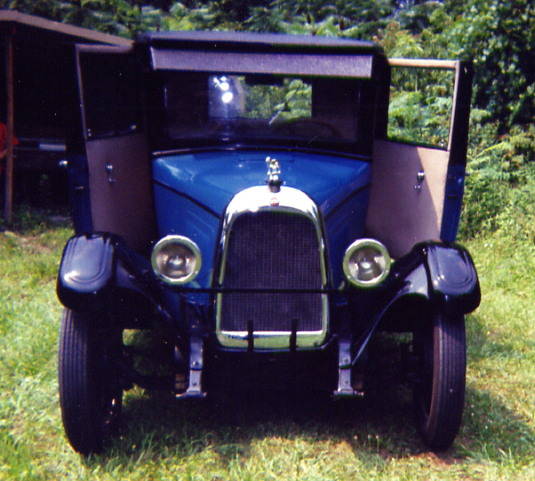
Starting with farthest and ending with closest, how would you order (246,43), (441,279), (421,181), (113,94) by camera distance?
(113,94)
(421,181)
(246,43)
(441,279)

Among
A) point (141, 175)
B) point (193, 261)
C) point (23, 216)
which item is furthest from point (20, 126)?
point (193, 261)

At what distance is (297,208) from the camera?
3195 mm

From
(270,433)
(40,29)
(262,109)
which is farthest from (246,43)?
(40,29)

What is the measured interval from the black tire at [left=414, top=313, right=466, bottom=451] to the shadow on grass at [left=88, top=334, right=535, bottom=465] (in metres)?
0.18

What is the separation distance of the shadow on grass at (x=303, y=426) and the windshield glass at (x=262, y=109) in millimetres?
1514

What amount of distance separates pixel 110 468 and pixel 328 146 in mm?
2231

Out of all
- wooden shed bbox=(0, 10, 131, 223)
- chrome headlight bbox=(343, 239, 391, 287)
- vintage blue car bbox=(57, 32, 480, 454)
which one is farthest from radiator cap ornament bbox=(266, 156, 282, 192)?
wooden shed bbox=(0, 10, 131, 223)

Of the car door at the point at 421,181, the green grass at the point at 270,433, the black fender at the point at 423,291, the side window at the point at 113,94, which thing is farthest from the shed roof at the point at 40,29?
the black fender at the point at 423,291

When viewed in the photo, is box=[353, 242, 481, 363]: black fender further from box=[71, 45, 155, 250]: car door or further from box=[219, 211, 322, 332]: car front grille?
box=[71, 45, 155, 250]: car door

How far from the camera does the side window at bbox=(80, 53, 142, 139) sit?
166 inches

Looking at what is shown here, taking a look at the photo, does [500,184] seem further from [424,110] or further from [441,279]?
[441,279]

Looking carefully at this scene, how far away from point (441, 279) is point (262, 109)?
1.59 metres

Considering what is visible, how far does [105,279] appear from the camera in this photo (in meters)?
3.02

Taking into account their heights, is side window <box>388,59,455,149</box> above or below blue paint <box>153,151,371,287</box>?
below
